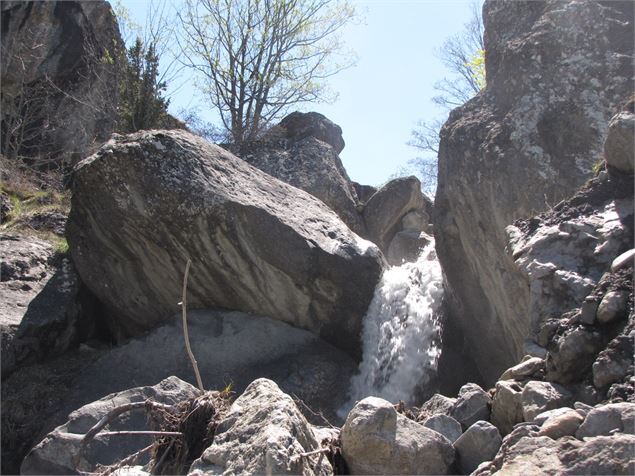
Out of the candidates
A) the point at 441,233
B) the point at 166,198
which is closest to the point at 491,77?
the point at 441,233

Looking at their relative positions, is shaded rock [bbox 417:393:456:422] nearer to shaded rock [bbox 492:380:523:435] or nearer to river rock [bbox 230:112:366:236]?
shaded rock [bbox 492:380:523:435]

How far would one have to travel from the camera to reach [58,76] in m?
16.8

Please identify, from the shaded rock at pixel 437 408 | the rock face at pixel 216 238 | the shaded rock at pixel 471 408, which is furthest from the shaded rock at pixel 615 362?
the rock face at pixel 216 238

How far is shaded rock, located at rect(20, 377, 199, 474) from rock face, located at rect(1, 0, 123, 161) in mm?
11004

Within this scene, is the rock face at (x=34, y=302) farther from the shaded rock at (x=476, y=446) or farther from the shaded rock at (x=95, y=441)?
the shaded rock at (x=476, y=446)

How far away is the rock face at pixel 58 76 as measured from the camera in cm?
1593

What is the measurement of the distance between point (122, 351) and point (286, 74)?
9706mm

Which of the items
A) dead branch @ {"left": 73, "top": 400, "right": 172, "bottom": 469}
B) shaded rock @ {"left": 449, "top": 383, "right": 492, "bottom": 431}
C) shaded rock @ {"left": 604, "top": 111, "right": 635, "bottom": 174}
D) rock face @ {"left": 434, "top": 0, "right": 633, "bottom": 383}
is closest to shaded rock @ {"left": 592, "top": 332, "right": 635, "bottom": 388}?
shaded rock @ {"left": 449, "top": 383, "right": 492, "bottom": 431}

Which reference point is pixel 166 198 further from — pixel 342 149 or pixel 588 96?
pixel 342 149

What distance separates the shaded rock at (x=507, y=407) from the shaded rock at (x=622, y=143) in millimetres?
1469

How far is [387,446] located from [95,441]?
3.01 metres

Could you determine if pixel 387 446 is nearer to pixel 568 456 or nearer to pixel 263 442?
pixel 263 442

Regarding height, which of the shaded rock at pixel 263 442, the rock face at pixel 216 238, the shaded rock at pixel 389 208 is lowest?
the shaded rock at pixel 263 442

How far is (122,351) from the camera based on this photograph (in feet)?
28.8
